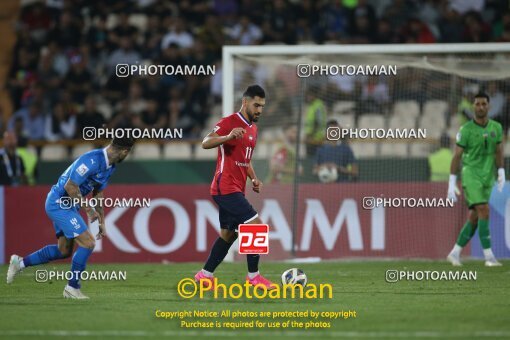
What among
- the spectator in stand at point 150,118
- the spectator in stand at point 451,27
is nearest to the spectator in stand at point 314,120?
the spectator in stand at point 150,118

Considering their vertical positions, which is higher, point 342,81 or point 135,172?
point 342,81

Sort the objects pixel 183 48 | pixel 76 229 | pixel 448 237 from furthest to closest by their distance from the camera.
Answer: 1. pixel 183 48
2. pixel 448 237
3. pixel 76 229

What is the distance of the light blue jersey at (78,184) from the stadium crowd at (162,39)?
8.05 meters

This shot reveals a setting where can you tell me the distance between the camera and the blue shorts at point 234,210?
1261cm

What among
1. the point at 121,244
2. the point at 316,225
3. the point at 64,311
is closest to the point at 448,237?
the point at 316,225

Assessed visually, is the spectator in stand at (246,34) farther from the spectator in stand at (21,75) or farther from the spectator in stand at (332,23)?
the spectator in stand at (21,75)

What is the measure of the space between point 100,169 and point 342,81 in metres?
6.66

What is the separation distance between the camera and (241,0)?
23953mm

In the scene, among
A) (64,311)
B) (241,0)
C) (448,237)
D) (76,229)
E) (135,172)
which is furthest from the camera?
(241,0)

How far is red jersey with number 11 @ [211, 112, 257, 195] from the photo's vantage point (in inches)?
501

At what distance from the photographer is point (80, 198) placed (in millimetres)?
12031

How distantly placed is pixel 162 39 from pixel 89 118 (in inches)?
119

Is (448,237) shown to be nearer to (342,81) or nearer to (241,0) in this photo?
(342,81)

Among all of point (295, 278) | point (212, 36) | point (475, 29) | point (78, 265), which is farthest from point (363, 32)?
point (78, 265)
